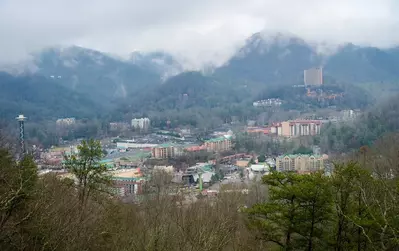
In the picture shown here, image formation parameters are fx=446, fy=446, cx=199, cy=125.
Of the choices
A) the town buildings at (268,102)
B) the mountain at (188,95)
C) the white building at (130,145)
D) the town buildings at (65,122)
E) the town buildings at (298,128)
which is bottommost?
the white building at (130,145)

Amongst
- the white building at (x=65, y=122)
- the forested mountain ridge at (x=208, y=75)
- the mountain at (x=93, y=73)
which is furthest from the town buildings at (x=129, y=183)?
the mountain at (x=93, y=73)

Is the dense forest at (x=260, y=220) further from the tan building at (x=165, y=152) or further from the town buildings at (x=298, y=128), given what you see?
the town buildings at (x=298, y=128)

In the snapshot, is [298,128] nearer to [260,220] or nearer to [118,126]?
[118,126]

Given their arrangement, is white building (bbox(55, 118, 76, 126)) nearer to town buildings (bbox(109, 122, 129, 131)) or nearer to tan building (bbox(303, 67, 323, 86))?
town buildings (bbox(109, 122, 129, 131))

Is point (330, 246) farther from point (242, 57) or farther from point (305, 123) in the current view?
point (242, 57)

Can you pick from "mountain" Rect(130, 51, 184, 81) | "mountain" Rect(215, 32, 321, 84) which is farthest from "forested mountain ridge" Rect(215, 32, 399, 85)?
"mountain" Rect(130, 51, 184, 81)

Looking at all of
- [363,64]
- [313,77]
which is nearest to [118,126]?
[313,77]
